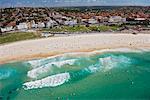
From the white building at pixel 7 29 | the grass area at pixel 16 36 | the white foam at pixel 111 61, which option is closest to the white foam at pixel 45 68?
the white foam at pixel 111 61

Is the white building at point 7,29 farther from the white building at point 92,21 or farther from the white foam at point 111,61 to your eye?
the white foam at point 111,61

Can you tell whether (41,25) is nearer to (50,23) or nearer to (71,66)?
(50,23)

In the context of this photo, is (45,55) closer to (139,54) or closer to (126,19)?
(139,54)

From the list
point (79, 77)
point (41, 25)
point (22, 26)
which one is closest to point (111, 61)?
point (79, 77)

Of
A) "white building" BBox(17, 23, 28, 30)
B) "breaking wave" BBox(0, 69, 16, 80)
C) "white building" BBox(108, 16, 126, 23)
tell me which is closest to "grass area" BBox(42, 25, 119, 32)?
"white building" BBox(17, 23, 28, 30)

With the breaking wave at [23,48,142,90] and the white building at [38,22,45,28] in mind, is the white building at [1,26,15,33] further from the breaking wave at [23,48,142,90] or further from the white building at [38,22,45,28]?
the breaking wave at [23,48,142,90]

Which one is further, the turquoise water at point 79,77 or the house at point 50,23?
the house at point 50,23

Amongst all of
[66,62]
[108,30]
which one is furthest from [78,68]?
[108,30]
